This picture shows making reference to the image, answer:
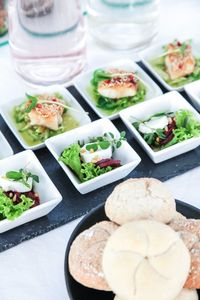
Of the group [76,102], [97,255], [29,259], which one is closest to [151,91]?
[76,102]

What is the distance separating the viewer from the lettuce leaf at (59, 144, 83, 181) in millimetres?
1275

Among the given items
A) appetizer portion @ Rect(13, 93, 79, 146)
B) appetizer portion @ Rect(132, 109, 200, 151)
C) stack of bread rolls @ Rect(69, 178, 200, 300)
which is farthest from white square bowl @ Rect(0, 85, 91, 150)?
stack of bread rolls @ Rect(69, 178, 200, 300)

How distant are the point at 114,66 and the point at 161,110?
22 cm

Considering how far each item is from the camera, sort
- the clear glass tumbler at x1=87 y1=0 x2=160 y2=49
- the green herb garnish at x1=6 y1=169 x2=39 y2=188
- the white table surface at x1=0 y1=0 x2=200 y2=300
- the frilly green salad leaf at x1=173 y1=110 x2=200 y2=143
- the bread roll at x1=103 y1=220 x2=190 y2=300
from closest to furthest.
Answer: the bread roll at x1=103 y1=220 x2=190 y2=300 → the white table surface at x1=0 y1=0 x2=200 y2=300 → the green herb garnish at x1=6 y1=169 x2=39 y2=188 → the frilly green salad leaf at x1=173 y1=110 x2=200 y2=143 → the clear glass tumbler at x1=87 y1=0 x2=160 y2=49

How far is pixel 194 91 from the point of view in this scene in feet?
4.94

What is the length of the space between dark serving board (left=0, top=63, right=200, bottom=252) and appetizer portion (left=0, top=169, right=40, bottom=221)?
1.8 inches

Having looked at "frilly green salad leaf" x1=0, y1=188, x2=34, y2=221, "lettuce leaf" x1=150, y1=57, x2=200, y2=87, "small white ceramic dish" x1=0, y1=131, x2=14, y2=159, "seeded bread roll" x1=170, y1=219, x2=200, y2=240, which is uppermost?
"small white ceramic dish" x1=0, y1=131, x2=14, y2=159

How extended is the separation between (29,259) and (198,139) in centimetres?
44

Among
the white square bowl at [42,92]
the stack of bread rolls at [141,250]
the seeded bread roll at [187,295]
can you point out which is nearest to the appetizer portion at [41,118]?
the white square bowl at [42,92]

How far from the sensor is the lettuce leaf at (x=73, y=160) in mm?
1275

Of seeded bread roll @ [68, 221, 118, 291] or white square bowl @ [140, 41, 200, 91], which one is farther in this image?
white square bowl @ [140, 41, 200, 91]

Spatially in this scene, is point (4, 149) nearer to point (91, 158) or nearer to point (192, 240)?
point (91, 158)

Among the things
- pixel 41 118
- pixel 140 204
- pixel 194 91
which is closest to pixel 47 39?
pixel 41 118

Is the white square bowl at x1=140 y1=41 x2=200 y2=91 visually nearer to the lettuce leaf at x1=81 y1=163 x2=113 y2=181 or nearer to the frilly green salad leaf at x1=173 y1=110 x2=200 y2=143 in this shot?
the frilly green salad leaf at x1=173 y1=110 x2=200 y2=143
